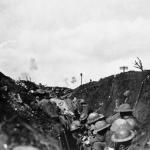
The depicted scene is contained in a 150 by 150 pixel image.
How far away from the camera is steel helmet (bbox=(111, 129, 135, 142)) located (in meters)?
12.6

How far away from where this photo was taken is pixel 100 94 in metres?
25.5

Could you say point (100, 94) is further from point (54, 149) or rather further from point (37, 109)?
point (54, 149)

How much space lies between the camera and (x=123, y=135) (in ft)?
41.9

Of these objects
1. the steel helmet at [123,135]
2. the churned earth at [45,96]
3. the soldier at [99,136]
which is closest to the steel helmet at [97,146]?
the soldier at [99,136]

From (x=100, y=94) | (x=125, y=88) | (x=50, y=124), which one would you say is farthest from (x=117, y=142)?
(x=100, y=94)

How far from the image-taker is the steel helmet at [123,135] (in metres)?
12.6

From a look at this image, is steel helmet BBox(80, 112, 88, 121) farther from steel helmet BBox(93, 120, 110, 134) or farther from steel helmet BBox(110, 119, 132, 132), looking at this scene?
steel helmet BBox(110, 119, 132, 132)

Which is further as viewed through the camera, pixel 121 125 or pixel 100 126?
pixel 100 126

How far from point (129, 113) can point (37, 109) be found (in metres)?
5.47

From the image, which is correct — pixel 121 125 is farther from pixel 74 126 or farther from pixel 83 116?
pixel 83 116

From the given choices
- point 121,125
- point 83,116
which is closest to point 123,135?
point 121,125

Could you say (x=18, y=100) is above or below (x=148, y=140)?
above

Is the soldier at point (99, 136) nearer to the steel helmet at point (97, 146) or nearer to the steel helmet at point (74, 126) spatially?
the steel helmet at point (97, 146)

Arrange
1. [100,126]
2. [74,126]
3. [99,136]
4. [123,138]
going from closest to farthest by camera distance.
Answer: [123,138]
[99,136]
[100,126]
[74,126]
